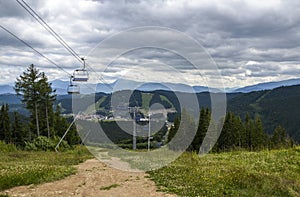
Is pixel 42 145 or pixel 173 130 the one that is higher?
pixel 42 145

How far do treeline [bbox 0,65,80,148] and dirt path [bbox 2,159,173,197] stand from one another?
89.0ft

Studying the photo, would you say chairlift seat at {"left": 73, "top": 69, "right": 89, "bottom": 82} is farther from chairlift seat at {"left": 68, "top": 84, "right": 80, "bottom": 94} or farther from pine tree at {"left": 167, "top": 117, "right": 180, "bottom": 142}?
pine tree at {"left": 167, "top": 117, "right": 180, "bottom": 142}

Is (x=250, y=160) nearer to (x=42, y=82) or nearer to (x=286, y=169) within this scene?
(x=286, y=169)

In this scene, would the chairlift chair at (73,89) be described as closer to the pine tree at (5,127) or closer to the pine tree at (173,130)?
the pine tree at (173,130)

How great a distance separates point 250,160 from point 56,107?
6788cm

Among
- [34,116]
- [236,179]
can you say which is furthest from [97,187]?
[34,116]

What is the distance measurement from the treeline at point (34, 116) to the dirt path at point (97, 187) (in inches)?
1068

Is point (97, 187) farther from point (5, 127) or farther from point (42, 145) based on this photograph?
point (5, 127)

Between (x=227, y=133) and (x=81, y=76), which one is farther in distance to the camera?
(x=227, y=133)

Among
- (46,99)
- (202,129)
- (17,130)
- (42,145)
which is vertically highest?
(46,99)

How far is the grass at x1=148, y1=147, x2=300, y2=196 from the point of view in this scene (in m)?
10.0

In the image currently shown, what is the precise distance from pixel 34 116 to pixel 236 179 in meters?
56.8

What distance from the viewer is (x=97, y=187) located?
38.2ft

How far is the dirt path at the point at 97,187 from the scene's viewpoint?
10680 mm
